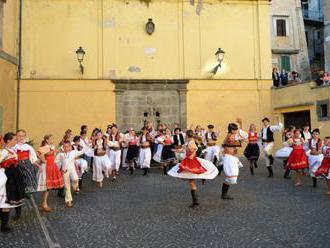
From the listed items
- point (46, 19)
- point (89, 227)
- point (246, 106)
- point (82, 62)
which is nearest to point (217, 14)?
point (246, 106)

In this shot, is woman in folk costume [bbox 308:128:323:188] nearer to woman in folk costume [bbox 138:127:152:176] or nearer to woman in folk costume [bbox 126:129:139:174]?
woman in folk costume [bbox 138:127:152:176]

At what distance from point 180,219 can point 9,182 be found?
10.2 ft

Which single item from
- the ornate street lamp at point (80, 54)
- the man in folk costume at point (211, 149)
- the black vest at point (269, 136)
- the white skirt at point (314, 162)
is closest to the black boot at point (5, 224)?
the white skirt at point (314, 162)

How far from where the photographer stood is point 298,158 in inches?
447

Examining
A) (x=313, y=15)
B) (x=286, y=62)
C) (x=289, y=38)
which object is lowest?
(x=286, y=62)

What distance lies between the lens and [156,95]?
64.1ft

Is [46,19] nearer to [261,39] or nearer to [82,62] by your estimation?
[82,62]

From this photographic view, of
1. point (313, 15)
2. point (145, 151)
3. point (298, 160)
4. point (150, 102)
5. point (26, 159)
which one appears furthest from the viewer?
point (313, 15)

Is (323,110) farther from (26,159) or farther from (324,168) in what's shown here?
(26,159)

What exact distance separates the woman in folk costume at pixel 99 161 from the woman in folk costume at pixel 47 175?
9.49ft

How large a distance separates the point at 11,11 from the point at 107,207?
13.0m

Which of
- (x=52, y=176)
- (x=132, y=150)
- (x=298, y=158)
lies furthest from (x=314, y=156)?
(x=52, y=176)

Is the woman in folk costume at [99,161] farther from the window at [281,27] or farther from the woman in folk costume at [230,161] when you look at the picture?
the window at [281,27]

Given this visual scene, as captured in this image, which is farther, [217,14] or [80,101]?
[217,14]
